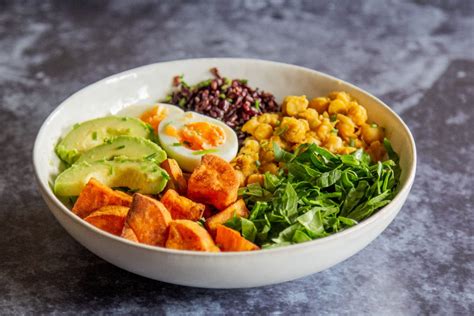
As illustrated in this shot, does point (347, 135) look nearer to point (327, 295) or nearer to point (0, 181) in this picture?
point (327, 295)

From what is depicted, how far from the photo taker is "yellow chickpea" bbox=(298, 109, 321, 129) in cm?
337

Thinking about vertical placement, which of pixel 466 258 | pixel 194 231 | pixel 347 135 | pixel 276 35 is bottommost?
pixel 276 35

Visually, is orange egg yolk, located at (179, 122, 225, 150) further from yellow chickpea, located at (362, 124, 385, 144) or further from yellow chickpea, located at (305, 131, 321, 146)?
yellow chickpea, located at (362, 124, 385, 144)

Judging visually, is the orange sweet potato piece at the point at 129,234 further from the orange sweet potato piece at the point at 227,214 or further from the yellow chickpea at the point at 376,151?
the yellow chickpea at the point at 376,151

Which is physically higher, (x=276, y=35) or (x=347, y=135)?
(x=347, y=135)

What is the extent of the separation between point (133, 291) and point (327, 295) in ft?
2.38

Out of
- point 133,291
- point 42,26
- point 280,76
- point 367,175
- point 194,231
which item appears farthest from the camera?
point 42,26

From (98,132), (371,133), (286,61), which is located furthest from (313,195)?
(286,61)

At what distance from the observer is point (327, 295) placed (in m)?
2.82

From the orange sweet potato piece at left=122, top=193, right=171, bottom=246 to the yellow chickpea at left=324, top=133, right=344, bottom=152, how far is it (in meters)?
0.97

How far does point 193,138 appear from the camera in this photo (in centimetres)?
337

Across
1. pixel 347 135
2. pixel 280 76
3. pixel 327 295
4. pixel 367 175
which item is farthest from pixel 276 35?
pixel 327 295

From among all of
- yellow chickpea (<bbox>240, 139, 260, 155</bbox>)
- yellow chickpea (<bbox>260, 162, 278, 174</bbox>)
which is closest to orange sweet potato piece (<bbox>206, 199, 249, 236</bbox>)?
yellow chickpea (<bbox>260, 162, 278, 174</bbox>)

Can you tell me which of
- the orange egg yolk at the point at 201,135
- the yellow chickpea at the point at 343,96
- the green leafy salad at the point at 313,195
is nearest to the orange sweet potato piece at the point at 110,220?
the green leafy salad at the point at 313,195
